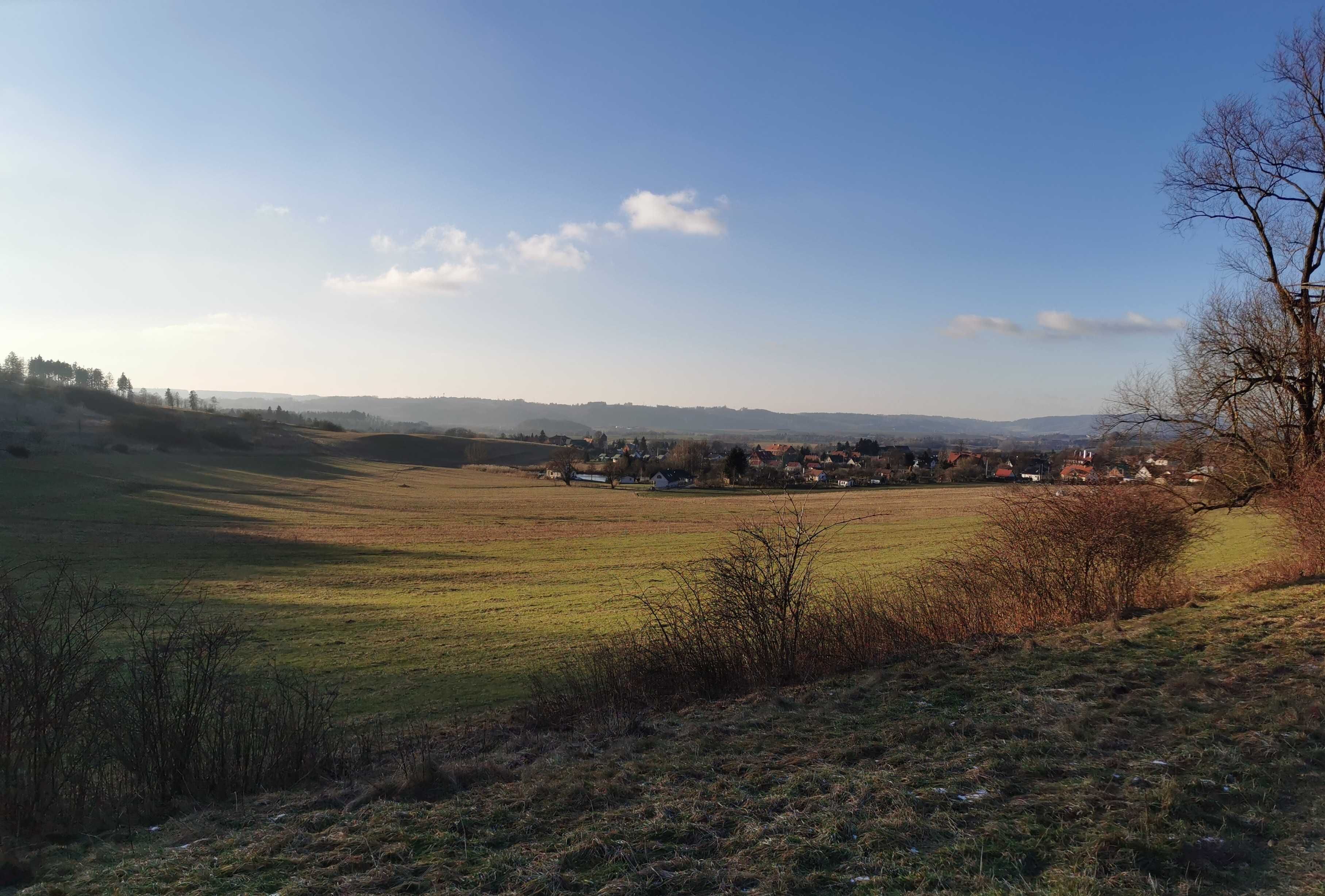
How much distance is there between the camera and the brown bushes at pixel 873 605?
32.6 feet

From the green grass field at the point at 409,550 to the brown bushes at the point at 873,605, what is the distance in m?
3.02

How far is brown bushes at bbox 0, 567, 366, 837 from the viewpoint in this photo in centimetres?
623

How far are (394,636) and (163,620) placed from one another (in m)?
6.06

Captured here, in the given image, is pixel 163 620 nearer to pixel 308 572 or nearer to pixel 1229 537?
pixel 308 572

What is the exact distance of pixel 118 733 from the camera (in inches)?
273

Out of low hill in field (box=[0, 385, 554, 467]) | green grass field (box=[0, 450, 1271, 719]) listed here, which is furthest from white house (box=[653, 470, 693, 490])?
low hill in field (box=[0, 385, 554, 467])

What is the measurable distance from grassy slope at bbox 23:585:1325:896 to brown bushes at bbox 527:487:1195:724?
2.00 meters

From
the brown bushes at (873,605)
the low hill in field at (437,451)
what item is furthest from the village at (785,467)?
the brown bushes at (873,605)

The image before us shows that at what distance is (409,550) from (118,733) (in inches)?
1354

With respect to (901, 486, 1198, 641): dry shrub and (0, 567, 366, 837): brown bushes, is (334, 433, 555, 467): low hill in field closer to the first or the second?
(901, 486, 1198, 641): dry shrub

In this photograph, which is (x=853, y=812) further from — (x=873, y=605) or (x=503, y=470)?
(x=503, y=470)

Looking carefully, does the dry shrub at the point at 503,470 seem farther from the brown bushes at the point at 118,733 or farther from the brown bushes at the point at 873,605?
the brown bushes at the point at 118,733

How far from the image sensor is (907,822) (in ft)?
Answer: 15.5

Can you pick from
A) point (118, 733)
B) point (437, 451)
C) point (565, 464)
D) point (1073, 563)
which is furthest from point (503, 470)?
point (118, 733)
